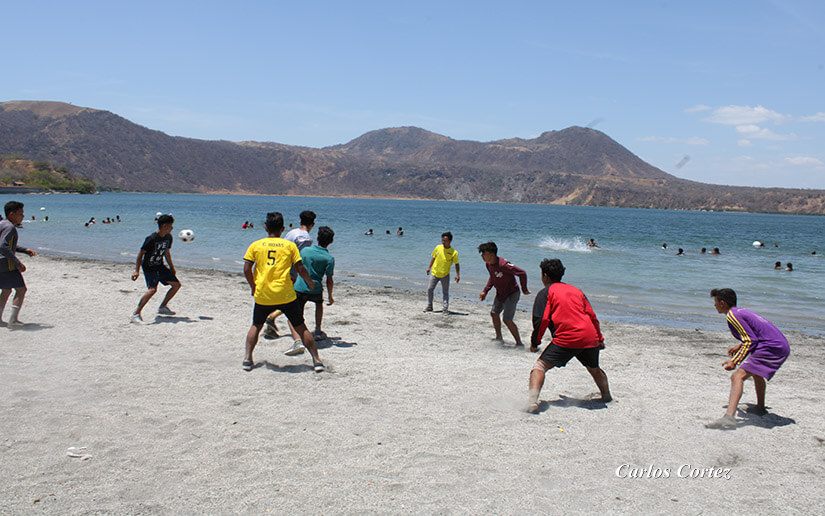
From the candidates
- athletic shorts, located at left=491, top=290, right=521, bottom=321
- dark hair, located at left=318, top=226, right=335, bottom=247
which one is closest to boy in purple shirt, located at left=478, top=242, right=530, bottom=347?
athletic shorts, located at left=491, top=290, right=521, bottom=321

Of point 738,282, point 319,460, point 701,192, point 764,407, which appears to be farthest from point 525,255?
point 701,192

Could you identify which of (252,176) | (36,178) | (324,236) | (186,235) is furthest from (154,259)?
(252,176)

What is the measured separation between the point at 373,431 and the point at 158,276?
17.6 feet

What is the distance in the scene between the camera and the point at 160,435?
4.62 m

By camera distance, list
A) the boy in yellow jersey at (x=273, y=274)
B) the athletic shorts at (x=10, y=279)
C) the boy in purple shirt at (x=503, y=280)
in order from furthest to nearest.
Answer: the boy in purple shirt at (x=503, y=280) → the athletic shorts at (x=10, y=279) → the boy in yellow jersey at (x=273, y=274)

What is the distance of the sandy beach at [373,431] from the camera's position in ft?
12.5

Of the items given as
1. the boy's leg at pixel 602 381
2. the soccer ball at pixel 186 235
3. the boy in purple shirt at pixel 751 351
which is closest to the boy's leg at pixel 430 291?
the boy's leg at pixel 602 381

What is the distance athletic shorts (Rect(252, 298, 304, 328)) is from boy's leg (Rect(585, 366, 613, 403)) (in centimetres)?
313

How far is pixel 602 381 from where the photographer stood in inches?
226

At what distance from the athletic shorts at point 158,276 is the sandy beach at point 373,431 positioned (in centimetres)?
69

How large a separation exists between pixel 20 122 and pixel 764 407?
19489cm

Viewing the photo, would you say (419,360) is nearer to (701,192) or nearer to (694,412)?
(694,412)

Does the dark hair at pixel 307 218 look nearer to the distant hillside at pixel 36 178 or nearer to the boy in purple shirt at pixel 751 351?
the boy in purple shirt at pixel 751 351

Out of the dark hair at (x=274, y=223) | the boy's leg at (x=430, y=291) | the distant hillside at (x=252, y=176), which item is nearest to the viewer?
the dark hair at (x=274, y=223)
